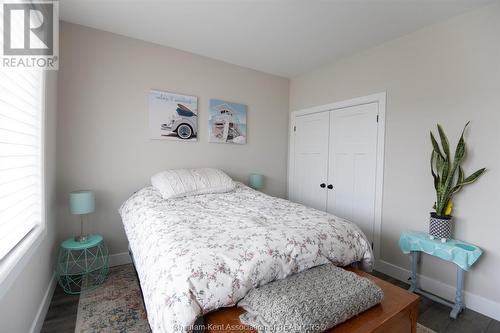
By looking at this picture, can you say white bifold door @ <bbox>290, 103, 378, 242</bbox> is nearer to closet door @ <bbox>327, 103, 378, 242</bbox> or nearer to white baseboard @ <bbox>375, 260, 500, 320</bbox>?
closet door @ <bbox>327, 103, 378, 242</bbox>

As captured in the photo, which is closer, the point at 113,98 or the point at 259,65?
the point at 113,98

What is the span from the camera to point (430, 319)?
1873 mm

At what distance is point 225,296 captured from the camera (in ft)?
3.62

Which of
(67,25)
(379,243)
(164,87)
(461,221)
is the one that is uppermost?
(67,25)

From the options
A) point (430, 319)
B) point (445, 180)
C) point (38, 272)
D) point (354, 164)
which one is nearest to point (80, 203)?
point (38, 272)

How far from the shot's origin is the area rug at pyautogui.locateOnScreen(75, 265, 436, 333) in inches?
66.8

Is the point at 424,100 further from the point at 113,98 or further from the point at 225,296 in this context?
the point at 113,98

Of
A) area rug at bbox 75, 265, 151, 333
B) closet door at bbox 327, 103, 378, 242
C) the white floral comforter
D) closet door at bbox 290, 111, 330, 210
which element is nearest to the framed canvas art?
closet door at bbox 290, 111, 330, 210

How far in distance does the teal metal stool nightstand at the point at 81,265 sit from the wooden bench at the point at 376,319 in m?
1.63

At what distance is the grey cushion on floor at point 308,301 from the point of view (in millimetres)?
997

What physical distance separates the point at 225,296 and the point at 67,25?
2.91m

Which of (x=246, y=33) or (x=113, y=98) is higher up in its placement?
(x=246, y=33)

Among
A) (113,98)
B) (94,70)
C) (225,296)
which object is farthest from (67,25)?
(225,296)

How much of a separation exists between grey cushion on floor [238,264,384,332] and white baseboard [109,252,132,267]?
2.09m
